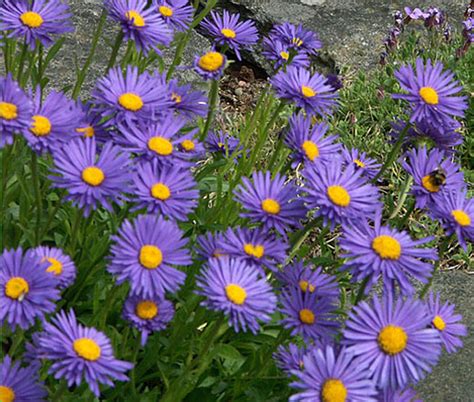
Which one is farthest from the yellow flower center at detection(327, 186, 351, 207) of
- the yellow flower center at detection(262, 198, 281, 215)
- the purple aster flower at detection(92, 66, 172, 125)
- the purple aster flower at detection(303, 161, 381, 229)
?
the purple aster flower at detection(92, 66, 172, 125)

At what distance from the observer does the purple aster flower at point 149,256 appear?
144 centimetres

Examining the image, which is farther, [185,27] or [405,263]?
[185,27]

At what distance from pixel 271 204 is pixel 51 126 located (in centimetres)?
42

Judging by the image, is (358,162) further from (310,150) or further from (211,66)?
(211,66)

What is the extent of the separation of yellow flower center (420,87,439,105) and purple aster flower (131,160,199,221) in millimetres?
571

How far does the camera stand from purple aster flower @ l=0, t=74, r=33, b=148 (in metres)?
1.54

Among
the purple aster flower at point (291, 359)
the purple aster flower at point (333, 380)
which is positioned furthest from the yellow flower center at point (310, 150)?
the purple aster flower at point (333, 380)

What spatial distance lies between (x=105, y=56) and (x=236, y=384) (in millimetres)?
2003

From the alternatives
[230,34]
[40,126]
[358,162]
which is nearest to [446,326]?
[358,162]

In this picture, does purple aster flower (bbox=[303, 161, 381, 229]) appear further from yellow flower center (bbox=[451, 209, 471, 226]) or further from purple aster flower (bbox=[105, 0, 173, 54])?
purple aster flower (bbox=[105, 0, 173, 54])

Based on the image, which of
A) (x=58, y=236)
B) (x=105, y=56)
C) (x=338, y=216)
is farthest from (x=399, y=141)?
(x=105, y=56)

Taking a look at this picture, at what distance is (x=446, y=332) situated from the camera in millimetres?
1751

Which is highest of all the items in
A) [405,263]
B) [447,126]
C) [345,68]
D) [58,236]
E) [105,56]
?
[345,68]

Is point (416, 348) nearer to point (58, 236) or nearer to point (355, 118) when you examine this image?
point (58, 236)
